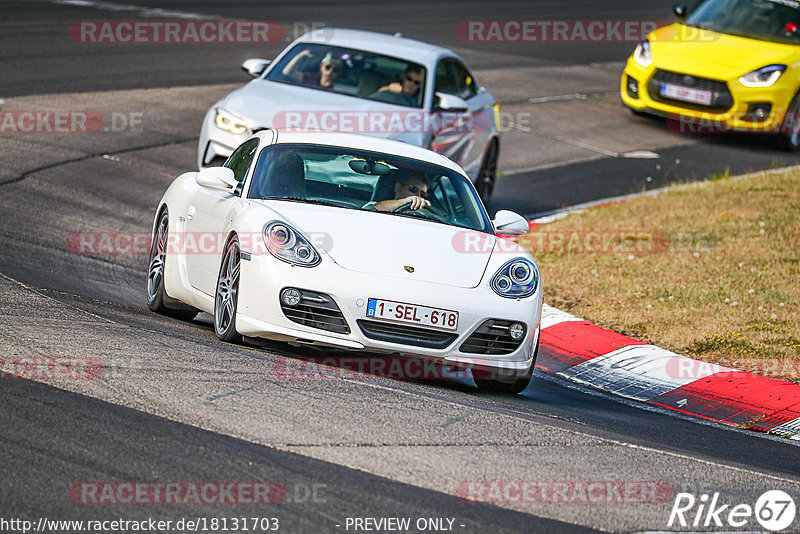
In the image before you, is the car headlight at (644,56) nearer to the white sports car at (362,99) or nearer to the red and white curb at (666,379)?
the white sports car at (362,99)

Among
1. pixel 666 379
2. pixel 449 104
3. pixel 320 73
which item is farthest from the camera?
pixel 320 73

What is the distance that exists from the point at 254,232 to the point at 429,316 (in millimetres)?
1148

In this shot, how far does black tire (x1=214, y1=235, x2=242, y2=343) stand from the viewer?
284 inches

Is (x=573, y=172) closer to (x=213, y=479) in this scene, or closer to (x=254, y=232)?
(x=254, y=232)

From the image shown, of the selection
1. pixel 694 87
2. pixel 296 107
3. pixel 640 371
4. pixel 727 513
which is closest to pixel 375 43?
pixel 296 107

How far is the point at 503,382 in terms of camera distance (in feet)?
24.7

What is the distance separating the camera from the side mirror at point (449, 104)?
42.2ft

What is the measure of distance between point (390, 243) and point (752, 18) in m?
13.7

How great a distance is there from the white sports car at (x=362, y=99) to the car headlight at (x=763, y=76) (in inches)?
218

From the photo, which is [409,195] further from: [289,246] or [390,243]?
[289,246]

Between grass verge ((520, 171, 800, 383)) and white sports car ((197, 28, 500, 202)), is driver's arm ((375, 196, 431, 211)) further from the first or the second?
white sports car ((197, 28, 500, 202))

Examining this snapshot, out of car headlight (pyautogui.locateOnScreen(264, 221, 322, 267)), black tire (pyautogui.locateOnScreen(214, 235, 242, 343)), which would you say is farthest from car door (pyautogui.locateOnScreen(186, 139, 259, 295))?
car headlight (pyautogui.locateOnScreen(264, 221, 322, 267))

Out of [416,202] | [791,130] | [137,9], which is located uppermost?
[416,202]

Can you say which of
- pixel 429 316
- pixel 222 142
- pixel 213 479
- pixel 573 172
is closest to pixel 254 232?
pixel 429 316
